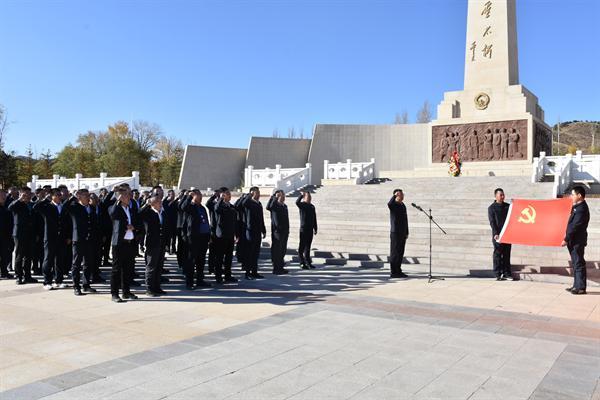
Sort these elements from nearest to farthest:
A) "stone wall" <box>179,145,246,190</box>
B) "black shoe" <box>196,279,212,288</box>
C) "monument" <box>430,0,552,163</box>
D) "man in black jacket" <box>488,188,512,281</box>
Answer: "black shoe" <box>196,279,212,288</box> → "man in black jacket" <box>488,188,512,281</box> → "monument" <box>430,0,552,163</box> → "stone wall" <box>179,145,246,190</box>

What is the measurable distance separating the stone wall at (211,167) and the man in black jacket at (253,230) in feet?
62.8

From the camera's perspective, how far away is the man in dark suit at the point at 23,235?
7.89 meters

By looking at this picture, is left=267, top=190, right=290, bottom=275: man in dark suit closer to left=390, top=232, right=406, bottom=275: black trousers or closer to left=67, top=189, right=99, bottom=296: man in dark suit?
left=390, top=232, right=406, bottom=275: black trousers

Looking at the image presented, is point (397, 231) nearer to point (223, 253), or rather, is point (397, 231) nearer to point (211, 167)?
point (223, 253)

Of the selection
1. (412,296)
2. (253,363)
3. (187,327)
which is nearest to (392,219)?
(412,296)

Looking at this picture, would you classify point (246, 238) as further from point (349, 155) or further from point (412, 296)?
point (349, 155)

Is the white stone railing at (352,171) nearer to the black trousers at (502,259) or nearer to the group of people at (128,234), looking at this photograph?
the group of people at (128,234)

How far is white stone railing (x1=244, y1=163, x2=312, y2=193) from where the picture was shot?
65.5ft

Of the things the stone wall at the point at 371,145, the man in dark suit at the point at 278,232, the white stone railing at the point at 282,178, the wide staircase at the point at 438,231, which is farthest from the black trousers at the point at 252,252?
the stone wall at the point at 371,145

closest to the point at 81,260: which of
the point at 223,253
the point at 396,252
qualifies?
the point at 223,253

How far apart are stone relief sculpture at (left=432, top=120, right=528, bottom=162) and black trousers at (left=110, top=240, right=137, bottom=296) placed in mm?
18469

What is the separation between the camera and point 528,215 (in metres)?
Answer: 7.82

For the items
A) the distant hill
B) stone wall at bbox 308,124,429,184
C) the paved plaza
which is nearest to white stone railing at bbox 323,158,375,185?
stone wall at bbox 308,124,429,184

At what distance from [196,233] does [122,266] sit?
1.39 m
